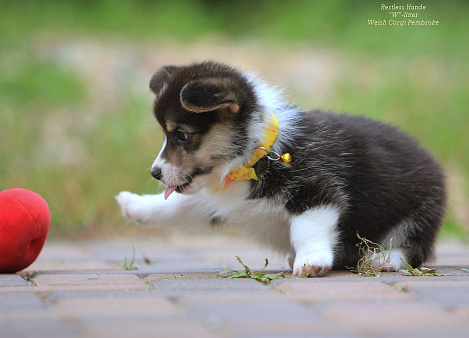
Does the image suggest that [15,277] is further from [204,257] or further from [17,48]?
[17,48]

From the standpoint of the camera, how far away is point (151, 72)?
9.25m

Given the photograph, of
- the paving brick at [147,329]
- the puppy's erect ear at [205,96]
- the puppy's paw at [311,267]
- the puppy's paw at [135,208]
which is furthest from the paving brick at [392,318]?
the puppy's paw at [135,208]

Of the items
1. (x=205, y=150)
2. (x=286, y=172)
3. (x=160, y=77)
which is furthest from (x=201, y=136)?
(x=160, y=77)

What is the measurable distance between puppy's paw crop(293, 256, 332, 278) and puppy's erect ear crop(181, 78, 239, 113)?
924 millimetres

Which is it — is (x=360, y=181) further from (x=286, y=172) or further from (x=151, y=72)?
(x=151, y=72)

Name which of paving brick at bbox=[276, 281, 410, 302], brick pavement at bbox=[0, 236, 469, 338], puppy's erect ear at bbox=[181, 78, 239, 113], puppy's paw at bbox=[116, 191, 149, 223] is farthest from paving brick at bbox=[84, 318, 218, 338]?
puppy's paw at bbox=[116, 191, 149, 223]

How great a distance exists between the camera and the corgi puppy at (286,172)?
11.5 feet

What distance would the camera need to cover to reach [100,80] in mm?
9031

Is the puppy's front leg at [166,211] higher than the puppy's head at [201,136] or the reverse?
the reverse

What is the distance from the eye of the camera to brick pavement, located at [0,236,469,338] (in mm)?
1929

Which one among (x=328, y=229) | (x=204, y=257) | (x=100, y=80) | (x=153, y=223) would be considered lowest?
(x=204, y=257)

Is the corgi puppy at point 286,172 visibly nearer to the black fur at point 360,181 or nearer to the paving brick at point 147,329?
the black fur at point 360,181

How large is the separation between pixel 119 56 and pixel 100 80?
2.23ft

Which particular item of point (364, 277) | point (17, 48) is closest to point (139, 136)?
point (17, 48)
